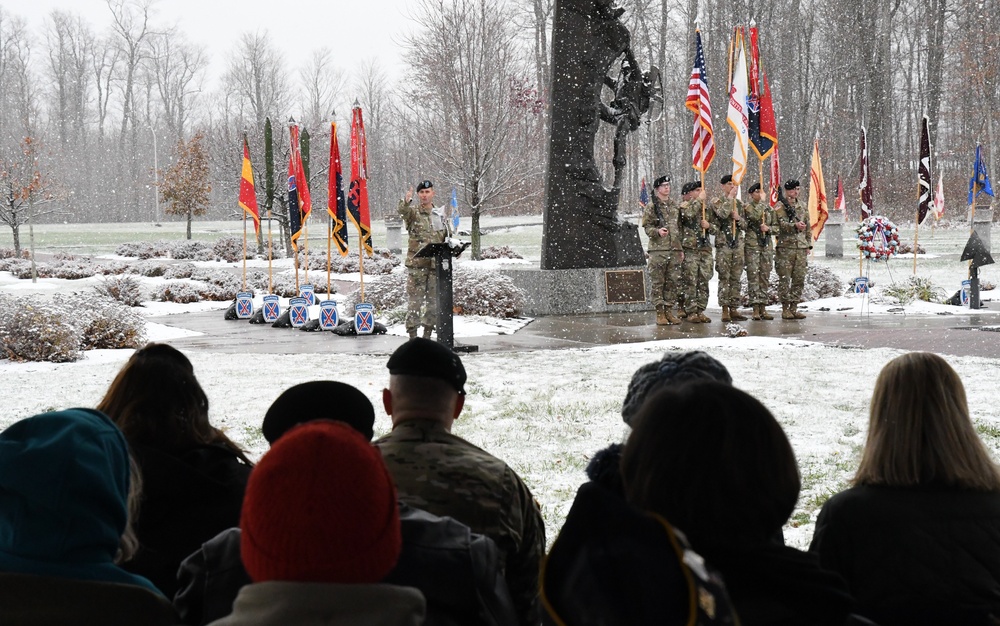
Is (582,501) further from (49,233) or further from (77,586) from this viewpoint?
(49,233)

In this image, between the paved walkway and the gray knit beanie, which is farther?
the paved walkway

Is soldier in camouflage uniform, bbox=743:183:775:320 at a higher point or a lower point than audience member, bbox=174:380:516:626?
higher

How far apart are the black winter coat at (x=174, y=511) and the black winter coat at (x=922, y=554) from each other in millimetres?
1753

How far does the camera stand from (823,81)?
50188 millimetres

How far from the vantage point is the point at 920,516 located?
2.58 meters

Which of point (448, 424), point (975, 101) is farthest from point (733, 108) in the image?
point (975, 101)

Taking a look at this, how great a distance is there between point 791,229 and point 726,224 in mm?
1099

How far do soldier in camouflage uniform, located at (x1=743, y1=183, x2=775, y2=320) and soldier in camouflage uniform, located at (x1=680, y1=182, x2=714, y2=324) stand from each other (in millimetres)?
682

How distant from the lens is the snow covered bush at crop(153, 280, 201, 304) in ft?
70.9

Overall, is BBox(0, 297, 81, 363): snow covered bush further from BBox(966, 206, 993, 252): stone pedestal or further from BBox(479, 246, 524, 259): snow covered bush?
BBox(966, 206, 993, 252): stone pedestal

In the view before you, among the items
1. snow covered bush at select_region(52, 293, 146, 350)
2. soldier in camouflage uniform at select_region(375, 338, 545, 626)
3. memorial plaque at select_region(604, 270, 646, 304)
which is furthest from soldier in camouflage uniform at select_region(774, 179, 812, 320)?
soldier in camouflage uniform at select_region(375, 338, 545, 626)

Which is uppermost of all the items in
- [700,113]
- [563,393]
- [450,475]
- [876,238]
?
[700,113]

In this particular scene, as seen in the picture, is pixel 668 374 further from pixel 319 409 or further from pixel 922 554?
pixel 319 409

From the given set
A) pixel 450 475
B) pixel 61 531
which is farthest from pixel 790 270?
pixel 61 531
